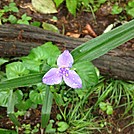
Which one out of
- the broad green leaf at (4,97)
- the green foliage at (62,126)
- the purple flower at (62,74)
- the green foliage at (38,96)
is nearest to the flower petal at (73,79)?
the purple flower at (62,74)

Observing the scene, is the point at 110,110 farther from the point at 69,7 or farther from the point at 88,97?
the point at 69,7

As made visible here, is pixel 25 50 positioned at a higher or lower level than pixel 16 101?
higher

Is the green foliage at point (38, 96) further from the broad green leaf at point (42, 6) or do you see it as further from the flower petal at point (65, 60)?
the broad green leaf at point (42, 6)

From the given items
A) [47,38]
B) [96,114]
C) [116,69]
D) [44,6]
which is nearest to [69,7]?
[44,6]

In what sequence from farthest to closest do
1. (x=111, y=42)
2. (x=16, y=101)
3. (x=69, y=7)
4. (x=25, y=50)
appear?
(x=69, y=7) → (x=25, y=50) → (x=16, y=101) → (x=111, y=42)

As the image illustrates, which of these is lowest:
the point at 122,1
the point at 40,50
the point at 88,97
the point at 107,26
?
the point at 88,97

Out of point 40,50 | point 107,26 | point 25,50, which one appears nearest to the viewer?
point 40,50

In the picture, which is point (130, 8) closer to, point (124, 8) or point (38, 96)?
point (124, 8)
